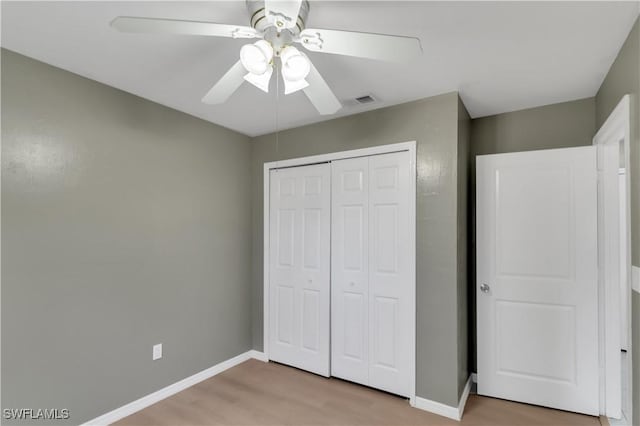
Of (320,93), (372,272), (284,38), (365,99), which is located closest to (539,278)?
(372,272)

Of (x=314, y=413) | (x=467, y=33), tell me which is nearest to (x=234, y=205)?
(x=314, y=413)

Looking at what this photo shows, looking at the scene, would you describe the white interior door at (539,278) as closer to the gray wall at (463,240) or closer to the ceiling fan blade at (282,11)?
the gray wall at (463,240)

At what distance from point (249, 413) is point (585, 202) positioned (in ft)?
9.59

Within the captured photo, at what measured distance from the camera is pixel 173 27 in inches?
50.6

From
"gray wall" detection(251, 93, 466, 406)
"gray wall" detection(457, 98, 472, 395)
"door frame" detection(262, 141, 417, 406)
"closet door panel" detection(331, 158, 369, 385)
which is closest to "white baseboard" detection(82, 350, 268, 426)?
"door frame" detection(262, 141, 417, 406)

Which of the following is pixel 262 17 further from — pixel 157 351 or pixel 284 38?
pixel 157 351

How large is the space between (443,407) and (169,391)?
2.16 metres

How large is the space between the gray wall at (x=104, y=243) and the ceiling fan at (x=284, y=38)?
51.9 inches


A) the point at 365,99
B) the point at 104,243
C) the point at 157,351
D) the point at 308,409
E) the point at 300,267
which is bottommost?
the point at 308,409

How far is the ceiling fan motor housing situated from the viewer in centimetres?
141

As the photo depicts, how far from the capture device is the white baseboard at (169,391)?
7.85 feet

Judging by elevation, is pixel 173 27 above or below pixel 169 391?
above

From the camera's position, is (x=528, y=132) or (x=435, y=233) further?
(x=528, y=132)

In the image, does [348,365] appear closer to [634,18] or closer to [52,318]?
[52,318]
